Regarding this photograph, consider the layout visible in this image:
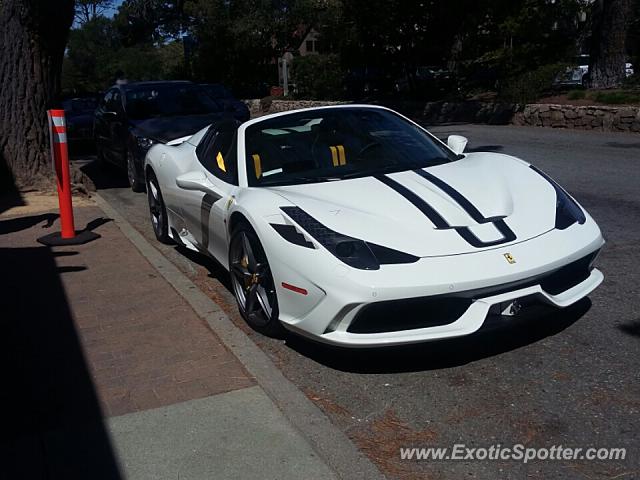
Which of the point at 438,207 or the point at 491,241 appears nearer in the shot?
the point at 491,241

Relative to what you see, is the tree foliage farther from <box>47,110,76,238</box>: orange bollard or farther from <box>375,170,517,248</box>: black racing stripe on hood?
<box>375,170,517,248</box>: black racing stripe on hood

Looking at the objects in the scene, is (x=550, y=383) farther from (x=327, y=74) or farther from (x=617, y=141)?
(x=327, y=74)

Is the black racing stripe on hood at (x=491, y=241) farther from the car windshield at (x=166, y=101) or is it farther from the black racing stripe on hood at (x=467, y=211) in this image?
the car windshield at (x=166, y=101)

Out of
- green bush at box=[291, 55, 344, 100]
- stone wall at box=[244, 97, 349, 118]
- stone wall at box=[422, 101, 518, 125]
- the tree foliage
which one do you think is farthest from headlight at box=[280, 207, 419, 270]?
green bush at box=[291, 55, 344, 100]

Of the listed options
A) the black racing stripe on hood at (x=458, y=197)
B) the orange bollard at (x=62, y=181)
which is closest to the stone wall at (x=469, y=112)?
the orange bollard at (x=62, y=181)

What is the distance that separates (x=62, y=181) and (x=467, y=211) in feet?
16.0

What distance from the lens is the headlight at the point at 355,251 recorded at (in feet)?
12.9

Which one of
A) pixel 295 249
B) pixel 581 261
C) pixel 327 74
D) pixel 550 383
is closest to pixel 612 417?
pixel 550 383

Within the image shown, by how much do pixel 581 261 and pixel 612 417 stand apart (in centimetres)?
109

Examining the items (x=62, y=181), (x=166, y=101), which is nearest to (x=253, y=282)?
(x=62, y=181)

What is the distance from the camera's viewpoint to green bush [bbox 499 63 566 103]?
21.0 m

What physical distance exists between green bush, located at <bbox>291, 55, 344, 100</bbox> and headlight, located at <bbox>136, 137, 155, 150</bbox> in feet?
70.4

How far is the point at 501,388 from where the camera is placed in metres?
3.92

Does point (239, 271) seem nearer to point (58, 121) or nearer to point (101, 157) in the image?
point (58, 121)
